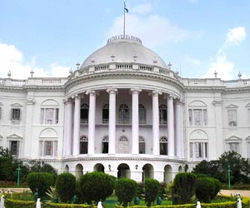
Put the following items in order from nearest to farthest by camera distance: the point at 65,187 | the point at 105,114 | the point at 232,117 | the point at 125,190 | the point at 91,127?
the point at 125,190 < the point at 65,187 < the point at 91,127 < the point at 105,114 < the point at 232,117

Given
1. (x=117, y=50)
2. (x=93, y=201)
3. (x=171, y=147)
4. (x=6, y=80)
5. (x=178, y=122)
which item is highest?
(x=117, y=50)

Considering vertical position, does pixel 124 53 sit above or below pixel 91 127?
above

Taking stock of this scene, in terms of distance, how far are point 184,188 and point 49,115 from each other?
27789 millimetres

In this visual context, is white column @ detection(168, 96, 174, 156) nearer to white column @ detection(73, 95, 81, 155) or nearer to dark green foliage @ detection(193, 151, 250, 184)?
dark green foliage @ detection(193, 151, 250, 184)

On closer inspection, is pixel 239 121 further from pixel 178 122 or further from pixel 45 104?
pixel 45 104

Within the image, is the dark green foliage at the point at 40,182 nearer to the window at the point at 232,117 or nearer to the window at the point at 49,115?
the window at the point at 49,115

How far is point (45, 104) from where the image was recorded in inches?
1748

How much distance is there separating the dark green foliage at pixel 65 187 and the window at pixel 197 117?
85.6 feet

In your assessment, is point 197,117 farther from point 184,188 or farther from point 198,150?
point 184,188

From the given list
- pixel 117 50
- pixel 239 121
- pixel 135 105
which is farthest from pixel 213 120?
pixel 117 50

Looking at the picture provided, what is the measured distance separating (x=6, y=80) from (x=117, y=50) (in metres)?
14.3

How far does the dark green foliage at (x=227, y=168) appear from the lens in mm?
38875

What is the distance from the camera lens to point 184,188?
19422 millimetres

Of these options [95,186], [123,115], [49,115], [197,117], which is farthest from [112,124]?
[95,186]
